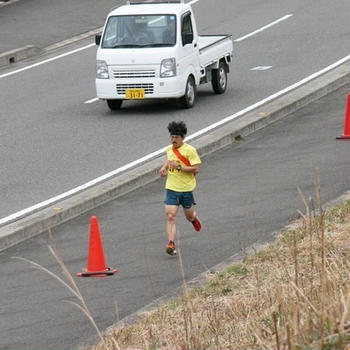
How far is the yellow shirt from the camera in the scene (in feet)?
48.7

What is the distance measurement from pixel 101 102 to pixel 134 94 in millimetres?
1778

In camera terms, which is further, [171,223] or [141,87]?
[141,87]

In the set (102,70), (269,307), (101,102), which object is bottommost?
(101,102)

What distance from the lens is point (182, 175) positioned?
14.9 m

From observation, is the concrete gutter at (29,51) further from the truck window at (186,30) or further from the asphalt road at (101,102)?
the truck window at (186,30)

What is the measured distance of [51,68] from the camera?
3038cm

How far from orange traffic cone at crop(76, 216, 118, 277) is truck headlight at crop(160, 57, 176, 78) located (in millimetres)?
10754

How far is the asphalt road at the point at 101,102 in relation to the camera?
1992cm

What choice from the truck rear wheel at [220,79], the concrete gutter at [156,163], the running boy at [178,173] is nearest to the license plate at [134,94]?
the concrete gutter at [156,163]

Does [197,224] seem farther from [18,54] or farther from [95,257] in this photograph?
[18,54]

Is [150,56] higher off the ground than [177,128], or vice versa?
[177,128]

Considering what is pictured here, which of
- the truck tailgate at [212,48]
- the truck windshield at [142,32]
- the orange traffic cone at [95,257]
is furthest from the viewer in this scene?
the truck tailgate at [212,48]

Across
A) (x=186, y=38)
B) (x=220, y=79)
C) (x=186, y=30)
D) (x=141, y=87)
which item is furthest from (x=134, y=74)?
(x=220, y=79)

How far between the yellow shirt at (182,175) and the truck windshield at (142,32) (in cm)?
993
